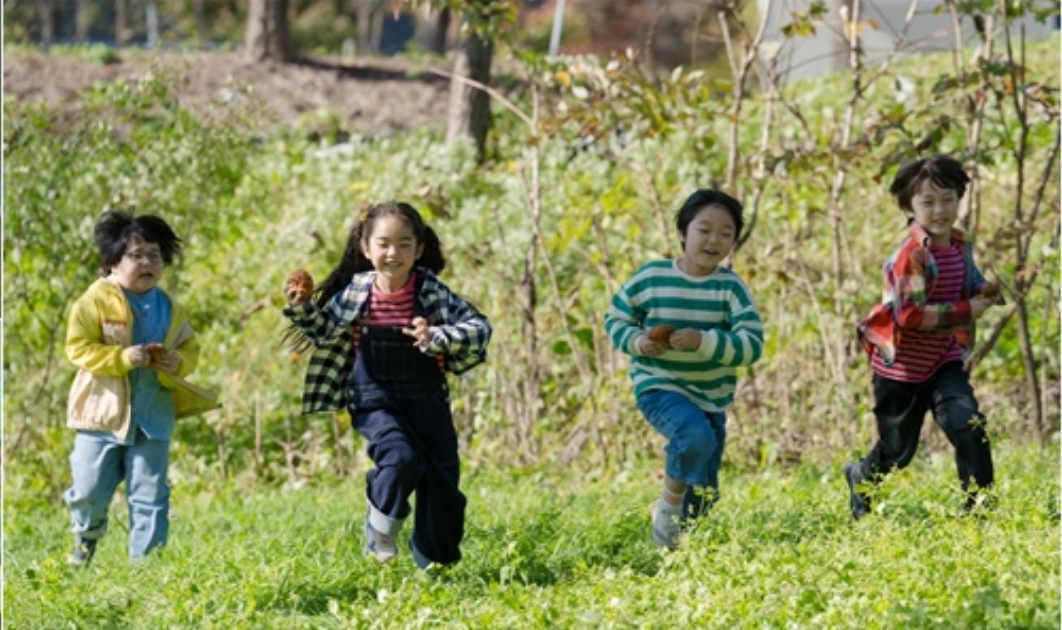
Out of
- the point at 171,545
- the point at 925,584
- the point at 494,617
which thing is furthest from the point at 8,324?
the point at 925,584

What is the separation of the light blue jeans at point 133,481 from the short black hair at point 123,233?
0.73 meters

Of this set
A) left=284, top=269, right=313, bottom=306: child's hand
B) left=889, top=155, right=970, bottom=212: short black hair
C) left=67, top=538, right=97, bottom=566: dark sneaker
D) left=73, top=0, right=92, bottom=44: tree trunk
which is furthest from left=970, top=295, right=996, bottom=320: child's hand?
left=73, top=0, right=92, bottom=44: tree trunk

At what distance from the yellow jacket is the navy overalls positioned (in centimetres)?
112

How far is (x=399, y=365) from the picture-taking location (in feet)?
23.0

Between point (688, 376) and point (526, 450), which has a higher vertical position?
point (688, 376)

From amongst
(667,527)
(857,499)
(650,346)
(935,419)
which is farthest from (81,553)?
(935,419)

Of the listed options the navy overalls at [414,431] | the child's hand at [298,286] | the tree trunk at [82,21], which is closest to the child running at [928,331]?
the navy overalls at [414,431]

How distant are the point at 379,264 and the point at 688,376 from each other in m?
1.22

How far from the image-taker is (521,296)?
10438 millimetres

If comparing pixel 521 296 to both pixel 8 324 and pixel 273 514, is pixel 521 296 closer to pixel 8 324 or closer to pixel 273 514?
pixel 273 514

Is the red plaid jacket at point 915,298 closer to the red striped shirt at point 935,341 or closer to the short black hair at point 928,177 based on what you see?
the red striped shirt at point 935,341

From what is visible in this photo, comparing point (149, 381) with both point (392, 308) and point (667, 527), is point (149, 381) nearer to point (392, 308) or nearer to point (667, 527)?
point (392, 308)

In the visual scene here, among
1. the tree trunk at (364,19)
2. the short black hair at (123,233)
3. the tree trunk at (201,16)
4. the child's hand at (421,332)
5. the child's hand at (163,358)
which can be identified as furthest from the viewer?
the tree trunk at (364,19)

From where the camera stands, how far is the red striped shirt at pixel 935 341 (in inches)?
282
